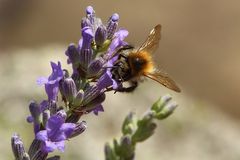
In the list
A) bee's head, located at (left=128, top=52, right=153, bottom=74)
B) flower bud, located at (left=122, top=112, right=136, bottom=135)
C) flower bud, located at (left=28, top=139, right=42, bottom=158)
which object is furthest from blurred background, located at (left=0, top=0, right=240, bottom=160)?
flower bud, located at (left=28, top=139, right=42, bottom=158)

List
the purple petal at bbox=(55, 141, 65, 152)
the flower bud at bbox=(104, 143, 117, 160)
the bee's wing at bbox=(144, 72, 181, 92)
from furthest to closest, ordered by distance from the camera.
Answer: the flower bud at bbox=(104, 143, 117, 160) → the bee's wing at bbox=(144, 72, 181, 92) → the purple petal at bbox=(55, 141, 65, 152)

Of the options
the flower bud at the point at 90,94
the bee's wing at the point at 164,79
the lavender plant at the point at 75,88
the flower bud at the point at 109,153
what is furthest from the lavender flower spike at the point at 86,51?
the flower bud at the point at 109,153

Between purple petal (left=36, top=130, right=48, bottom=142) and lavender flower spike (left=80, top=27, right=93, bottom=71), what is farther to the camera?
lavender flower spike (left=80, top=27, right=93, bottom=71)

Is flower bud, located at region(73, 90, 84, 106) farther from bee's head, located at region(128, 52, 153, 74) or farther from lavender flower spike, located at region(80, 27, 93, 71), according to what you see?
bee's head, located at region(128, 52, 153, 74)

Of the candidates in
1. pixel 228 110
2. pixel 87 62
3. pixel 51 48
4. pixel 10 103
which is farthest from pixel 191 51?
pixel 87 62

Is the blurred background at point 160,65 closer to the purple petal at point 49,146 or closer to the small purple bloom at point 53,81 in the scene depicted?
the small purple bloom at point 53,81

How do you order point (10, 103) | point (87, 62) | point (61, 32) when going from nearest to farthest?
point (87, 62) → point (10, 103) → point (61, 32)

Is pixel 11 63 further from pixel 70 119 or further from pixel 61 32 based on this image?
pixel 70 119
